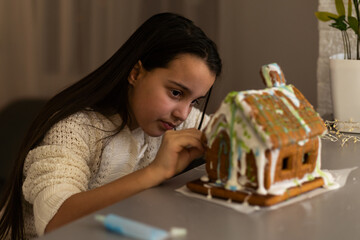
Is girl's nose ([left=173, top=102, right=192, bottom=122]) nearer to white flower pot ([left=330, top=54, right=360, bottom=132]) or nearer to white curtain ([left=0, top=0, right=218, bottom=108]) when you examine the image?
white flower pot ([left=330, top=54, right=360, bottom=132])

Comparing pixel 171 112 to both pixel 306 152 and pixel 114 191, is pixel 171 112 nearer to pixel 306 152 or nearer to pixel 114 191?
pixel 114 191

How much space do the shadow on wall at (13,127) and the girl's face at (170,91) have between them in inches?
21.5

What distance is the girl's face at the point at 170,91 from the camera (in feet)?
4.32

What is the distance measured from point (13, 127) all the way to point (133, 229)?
45.0 inches

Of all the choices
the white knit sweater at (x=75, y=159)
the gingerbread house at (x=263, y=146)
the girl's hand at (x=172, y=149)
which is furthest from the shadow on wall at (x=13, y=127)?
the gingerbread house at (x=263, y=146)

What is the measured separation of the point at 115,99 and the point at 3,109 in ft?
1.52

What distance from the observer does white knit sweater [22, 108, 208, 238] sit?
43.6 inches

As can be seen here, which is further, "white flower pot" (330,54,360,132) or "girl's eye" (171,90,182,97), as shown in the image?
"white flower pot" (330,54,360,132)

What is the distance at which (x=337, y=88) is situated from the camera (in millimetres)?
1612

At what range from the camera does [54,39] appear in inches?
70.3

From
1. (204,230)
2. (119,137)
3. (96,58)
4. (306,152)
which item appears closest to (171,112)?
(119,137)

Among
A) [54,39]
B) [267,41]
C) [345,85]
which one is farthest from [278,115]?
[267,41]

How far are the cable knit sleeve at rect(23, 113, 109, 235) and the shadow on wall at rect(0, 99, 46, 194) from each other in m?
0.49

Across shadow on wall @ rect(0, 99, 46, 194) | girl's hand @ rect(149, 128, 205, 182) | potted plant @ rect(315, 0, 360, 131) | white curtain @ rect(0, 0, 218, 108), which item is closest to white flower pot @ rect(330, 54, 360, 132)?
potted plant @ rect(315, 0, 360, 131)
